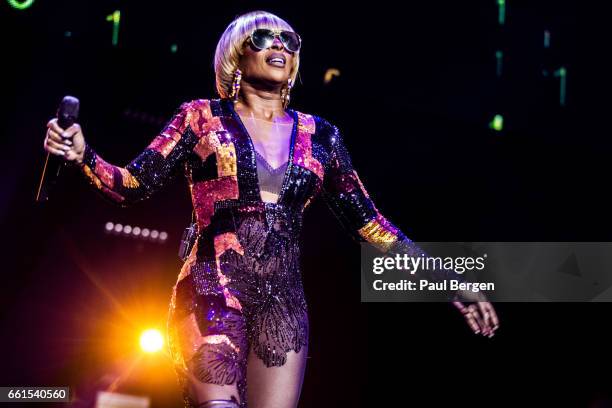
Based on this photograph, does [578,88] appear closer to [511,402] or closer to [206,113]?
[511,402]

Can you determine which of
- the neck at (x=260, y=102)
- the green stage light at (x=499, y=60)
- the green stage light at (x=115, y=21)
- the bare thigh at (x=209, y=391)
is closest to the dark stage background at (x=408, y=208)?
the green stage light at (x=499, y=60)

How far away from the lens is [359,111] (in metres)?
5.50

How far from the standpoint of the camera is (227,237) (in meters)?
2.25

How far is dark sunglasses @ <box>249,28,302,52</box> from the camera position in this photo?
2553 mm

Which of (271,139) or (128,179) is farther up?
(271,139)

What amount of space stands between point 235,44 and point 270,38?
0.14m

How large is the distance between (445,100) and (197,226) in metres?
3.74

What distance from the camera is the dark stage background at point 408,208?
5.12m

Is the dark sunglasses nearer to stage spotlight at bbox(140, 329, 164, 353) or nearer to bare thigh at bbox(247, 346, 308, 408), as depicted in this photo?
bare thigh at bbox(247, 346, 308, 408)

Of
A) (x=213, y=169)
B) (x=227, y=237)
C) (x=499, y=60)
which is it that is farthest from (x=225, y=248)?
(x=499, y=60)

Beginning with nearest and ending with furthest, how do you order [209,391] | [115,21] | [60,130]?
[60,130] < [209,391] < [115,21]

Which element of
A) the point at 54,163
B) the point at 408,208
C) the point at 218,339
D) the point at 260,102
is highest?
the point at 408,208

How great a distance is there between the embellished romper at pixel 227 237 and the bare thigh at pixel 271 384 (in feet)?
0.08

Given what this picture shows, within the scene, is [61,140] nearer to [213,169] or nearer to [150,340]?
[213,169]
